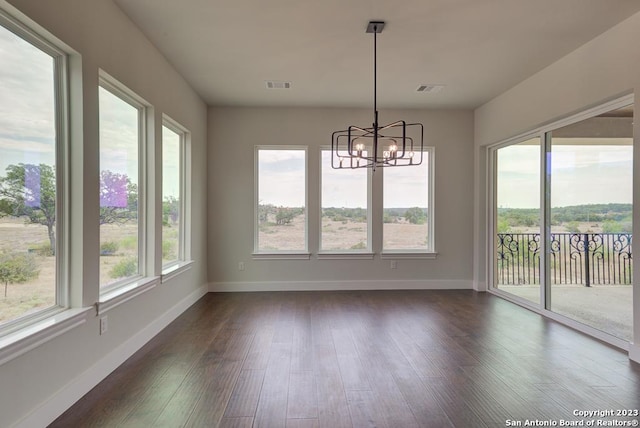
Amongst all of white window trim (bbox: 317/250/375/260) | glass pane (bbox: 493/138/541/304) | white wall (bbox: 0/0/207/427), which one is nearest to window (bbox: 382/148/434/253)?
white window trim (bbox: 317/250/375/260)

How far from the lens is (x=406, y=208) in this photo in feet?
18.9

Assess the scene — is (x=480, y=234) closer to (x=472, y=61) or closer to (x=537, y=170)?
(x=537, y=170)

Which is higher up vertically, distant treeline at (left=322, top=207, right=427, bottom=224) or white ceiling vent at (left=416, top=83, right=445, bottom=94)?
white ceiling vent at (left=416, top=83, right=445, bottom=94)

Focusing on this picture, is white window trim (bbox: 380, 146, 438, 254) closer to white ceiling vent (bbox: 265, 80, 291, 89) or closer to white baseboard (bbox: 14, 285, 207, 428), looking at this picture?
white ceiling vent (bbox: 265, 80, 291, 89)

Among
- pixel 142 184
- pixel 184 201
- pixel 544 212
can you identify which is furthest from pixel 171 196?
pixel 544 212

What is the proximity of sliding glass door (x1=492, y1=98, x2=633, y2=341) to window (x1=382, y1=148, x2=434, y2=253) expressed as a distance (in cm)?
114

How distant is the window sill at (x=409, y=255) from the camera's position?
18.7 feet

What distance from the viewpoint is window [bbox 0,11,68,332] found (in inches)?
75.9

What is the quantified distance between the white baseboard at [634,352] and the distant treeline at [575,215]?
1.03 meters

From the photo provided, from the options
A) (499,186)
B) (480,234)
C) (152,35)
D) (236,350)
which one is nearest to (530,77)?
(499,186)

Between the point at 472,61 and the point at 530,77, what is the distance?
1005mm

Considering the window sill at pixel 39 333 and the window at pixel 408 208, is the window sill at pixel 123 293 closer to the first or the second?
the window sill at pixel 39 333

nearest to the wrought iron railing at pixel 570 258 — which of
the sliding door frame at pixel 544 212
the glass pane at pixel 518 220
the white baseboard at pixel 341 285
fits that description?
the glass pane at pixel 518 220

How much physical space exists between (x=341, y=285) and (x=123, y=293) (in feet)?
11.1
